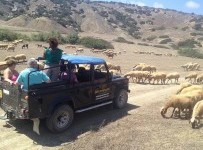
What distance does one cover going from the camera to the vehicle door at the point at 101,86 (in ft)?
39.9

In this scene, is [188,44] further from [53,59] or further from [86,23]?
[53,59]

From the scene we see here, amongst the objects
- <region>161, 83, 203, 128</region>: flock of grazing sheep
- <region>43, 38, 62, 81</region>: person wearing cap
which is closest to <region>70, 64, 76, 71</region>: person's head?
<region>43, 38, 62, 81</region>: person wearing cap

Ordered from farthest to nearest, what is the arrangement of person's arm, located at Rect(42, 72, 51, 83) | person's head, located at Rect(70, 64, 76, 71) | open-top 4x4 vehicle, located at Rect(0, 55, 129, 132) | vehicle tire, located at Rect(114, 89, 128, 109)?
1. vehicle tire, located at Rect(114, 89, 128, 109)
2. person's head, located at Rect(70, 64, 76, 71)
3. person's arm, located at Rect(42, 72, 51, 83)
4. open-top 4x4 vehicle, located at Rect(0, 55, 129, 132)

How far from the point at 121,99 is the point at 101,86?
152 cm

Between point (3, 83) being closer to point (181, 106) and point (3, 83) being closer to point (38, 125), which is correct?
point (38, 125)

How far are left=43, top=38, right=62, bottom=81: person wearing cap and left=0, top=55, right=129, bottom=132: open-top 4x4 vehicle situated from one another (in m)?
0.24

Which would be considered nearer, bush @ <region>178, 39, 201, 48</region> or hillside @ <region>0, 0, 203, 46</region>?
bush @ <region>178, 39, 201, 48</region>

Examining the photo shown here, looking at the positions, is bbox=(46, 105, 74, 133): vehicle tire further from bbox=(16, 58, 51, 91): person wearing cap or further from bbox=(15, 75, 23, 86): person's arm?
bbox=(15, 75, 23, 86): person's arm

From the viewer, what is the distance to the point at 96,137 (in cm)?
1038

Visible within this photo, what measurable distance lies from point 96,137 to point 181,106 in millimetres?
3195

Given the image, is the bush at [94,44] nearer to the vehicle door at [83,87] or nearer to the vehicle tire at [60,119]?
the vehicle door at [83,87]

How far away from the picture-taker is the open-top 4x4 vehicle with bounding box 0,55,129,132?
10156 millimetres

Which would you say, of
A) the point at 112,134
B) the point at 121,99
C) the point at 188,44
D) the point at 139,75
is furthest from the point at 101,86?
the point at 188,44

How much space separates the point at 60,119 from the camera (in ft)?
35.6
